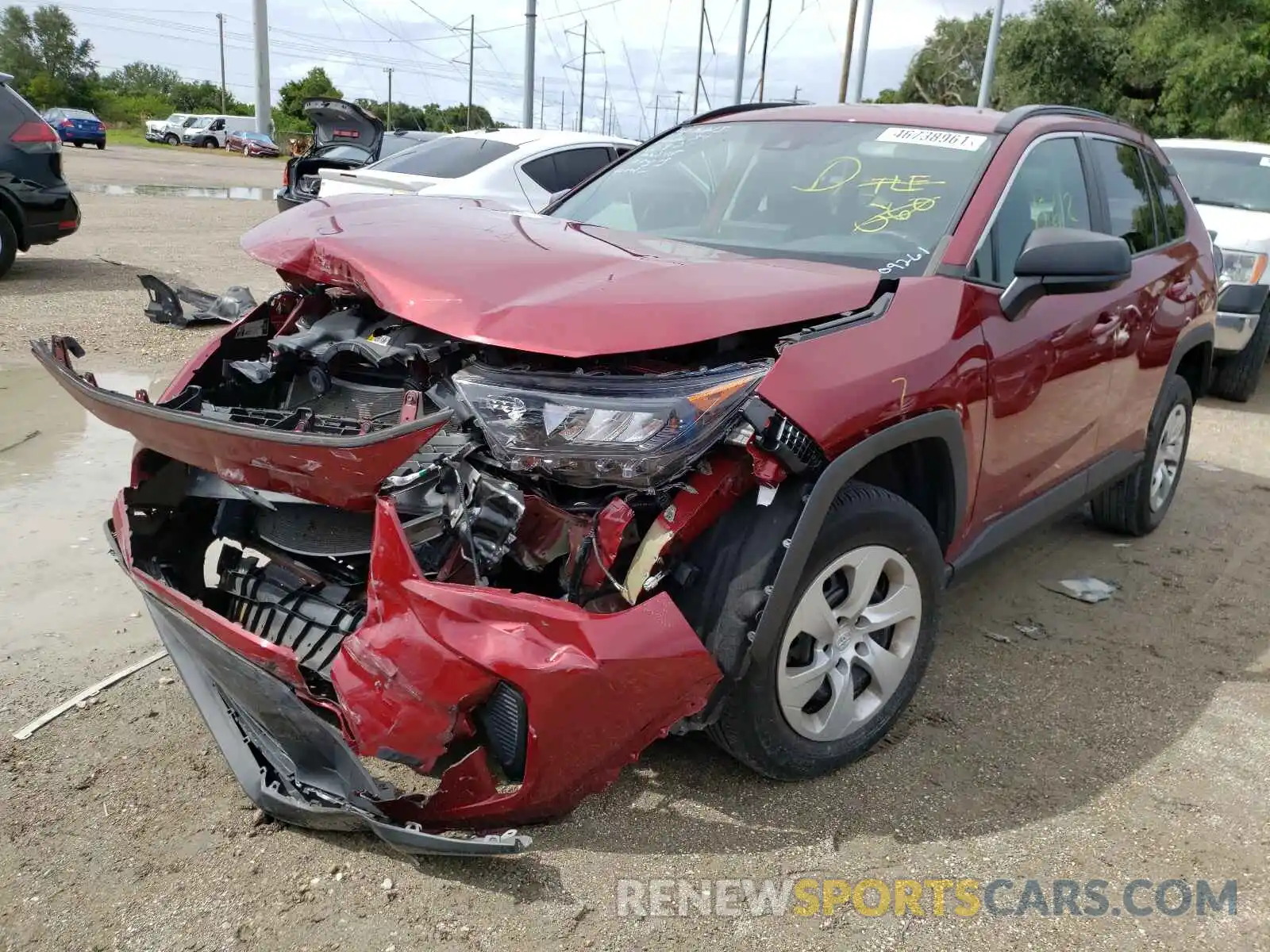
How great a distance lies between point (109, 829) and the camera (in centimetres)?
247

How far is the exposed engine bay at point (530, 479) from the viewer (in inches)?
88.3

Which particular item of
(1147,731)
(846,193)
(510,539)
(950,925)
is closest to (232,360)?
(510,539)

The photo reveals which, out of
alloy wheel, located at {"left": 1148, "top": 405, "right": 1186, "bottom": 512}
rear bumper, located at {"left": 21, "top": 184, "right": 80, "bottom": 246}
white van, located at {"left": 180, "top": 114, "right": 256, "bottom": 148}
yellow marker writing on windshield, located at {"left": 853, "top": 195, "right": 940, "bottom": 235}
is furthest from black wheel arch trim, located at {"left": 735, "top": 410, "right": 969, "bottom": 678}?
white van, located at {"left": 180, "top": 114, "right": 256, "bottom": 148}

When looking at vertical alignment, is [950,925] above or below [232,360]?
below

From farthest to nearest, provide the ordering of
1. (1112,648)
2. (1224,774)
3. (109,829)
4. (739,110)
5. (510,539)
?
(739,110)
(1112,648)
(1224,774)
(109,829)
(510,539)

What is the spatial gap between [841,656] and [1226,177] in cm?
795

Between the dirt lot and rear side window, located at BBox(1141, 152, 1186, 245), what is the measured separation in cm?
159

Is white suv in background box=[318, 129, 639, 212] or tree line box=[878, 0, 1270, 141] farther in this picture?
tree line box=[878, 0, 1270, 141]

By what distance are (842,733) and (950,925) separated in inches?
22.6

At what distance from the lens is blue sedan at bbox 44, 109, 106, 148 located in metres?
38.5

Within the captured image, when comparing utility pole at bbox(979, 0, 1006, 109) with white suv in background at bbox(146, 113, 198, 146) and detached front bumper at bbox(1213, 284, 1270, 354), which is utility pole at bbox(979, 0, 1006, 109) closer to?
detached front bumper at bbox(1213, 284, 1270, 354)

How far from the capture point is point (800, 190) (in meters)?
3.49

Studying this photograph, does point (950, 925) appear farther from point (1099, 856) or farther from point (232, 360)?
point (232, 360)

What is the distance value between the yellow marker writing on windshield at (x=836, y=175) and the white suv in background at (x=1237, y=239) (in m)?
4.92
